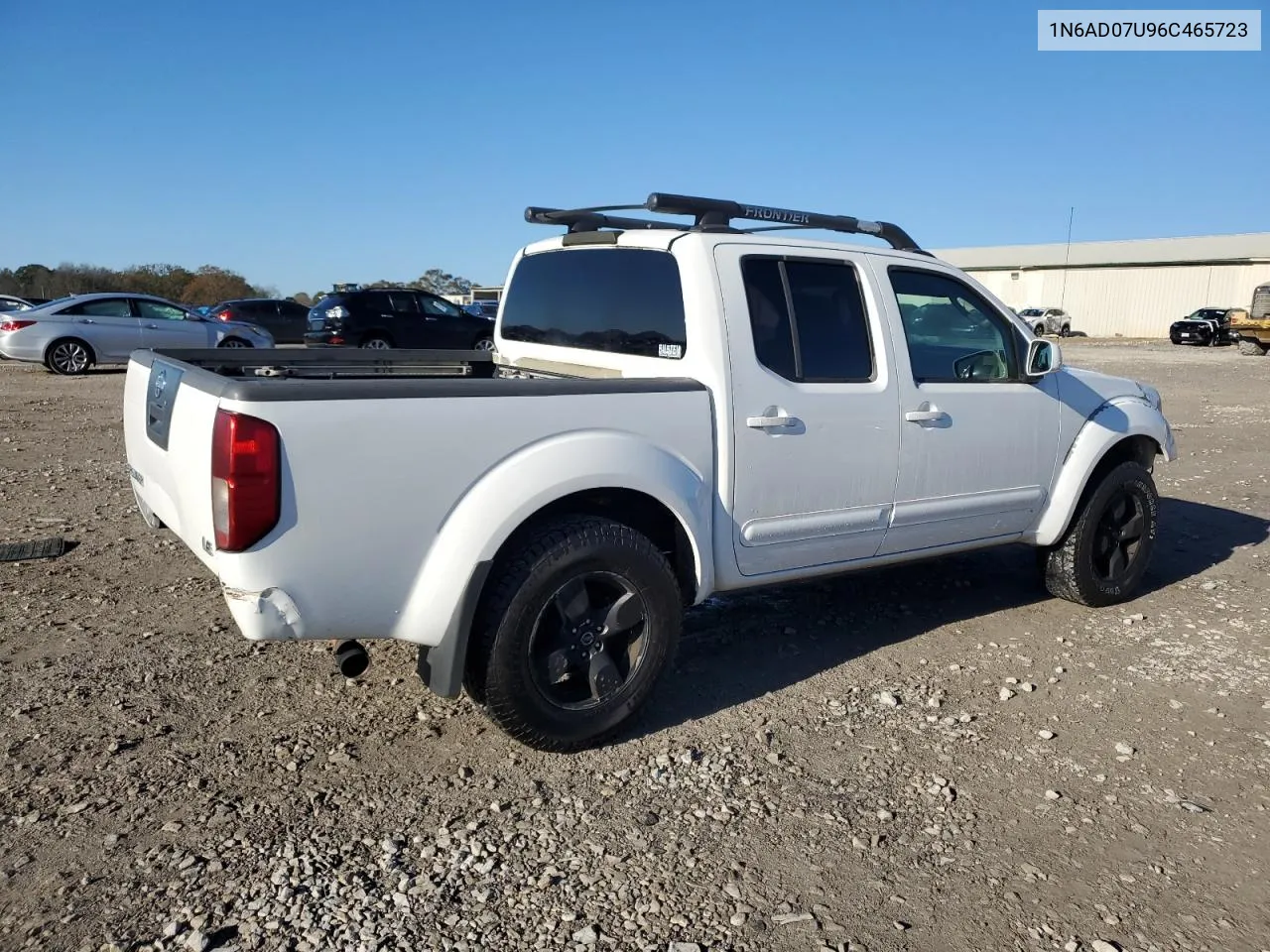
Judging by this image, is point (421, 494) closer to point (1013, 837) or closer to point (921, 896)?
point (921, 896)

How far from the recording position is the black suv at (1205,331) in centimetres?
3925

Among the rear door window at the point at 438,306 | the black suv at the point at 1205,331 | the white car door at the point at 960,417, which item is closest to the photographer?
the white car door at the point at 960,417

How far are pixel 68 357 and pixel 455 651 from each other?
17.2m

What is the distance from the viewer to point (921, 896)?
2.81 meters

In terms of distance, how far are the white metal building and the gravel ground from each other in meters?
50.6

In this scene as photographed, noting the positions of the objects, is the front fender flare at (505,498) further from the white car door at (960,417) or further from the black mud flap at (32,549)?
the black mud flap at (32,549)

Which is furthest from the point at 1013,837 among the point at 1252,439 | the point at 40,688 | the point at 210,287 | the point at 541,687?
the point at 210,287

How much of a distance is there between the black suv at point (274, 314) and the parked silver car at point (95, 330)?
1053cm

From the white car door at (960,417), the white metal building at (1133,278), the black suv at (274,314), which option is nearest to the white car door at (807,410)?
the white car door at (960,417)

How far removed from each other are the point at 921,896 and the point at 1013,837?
490mm

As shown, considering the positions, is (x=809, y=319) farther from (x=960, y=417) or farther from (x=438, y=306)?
(x=438, y=306)

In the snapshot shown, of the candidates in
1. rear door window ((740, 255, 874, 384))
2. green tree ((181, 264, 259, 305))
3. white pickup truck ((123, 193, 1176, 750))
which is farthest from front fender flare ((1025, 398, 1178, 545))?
green tree ((181, 264, 259, 305))

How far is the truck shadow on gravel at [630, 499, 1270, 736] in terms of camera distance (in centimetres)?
428

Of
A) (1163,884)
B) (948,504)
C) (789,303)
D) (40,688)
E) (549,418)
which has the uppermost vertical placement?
(789,303)
